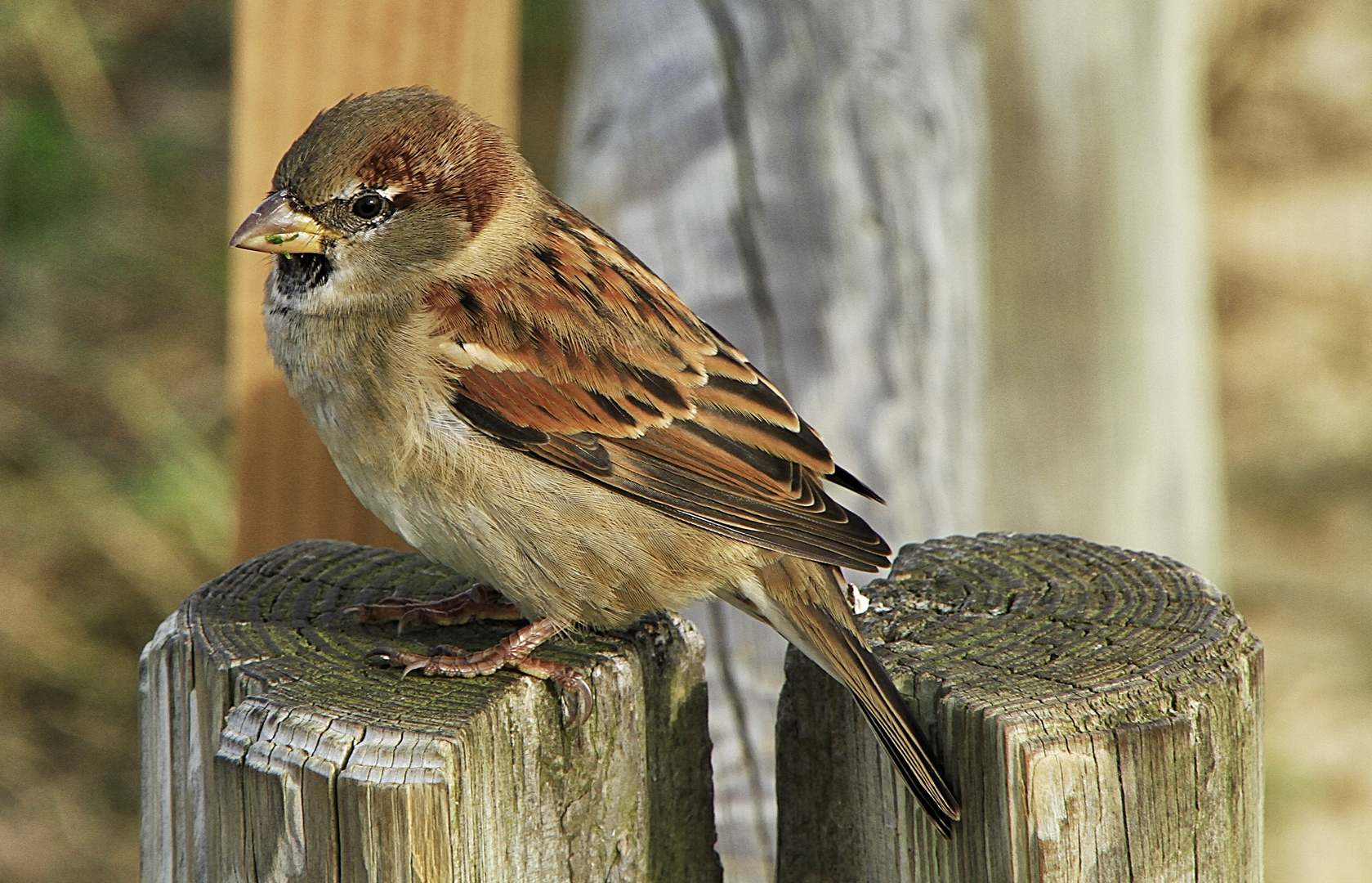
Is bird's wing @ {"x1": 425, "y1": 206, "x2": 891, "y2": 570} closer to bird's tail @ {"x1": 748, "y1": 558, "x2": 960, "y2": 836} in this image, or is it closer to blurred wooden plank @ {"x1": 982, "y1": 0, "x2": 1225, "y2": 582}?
bird's tail @ {"x1": 748, "y1": 558, "x2": 960, "y2": 836}

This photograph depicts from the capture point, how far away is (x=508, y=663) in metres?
2.42

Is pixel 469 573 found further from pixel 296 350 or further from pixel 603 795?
pixel 603 795

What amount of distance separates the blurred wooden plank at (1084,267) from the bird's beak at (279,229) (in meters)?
1.85

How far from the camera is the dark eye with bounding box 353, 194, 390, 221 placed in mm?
3076

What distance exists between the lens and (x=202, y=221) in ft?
22.5

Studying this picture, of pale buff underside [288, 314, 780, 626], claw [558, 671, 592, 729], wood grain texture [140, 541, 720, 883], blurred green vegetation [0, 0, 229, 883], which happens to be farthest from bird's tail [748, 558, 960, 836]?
blurred green vegetation [0, 0, 229, 883]

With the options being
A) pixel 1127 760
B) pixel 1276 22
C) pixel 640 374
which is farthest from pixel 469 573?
pixel 1276 22

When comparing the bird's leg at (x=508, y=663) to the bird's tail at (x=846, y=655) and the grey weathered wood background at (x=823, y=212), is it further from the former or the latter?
the grey weathered wood background at (x=823, y=212)

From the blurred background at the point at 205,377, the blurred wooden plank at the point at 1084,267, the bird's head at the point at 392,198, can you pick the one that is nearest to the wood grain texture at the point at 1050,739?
the bird's head at the point at 392,198

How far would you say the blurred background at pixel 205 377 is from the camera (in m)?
5.58

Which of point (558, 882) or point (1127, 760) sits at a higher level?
point (1127, 760)

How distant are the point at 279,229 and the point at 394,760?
1.45m

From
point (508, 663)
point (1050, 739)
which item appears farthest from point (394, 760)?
point (1050, 739)

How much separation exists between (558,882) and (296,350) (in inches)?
55.6
